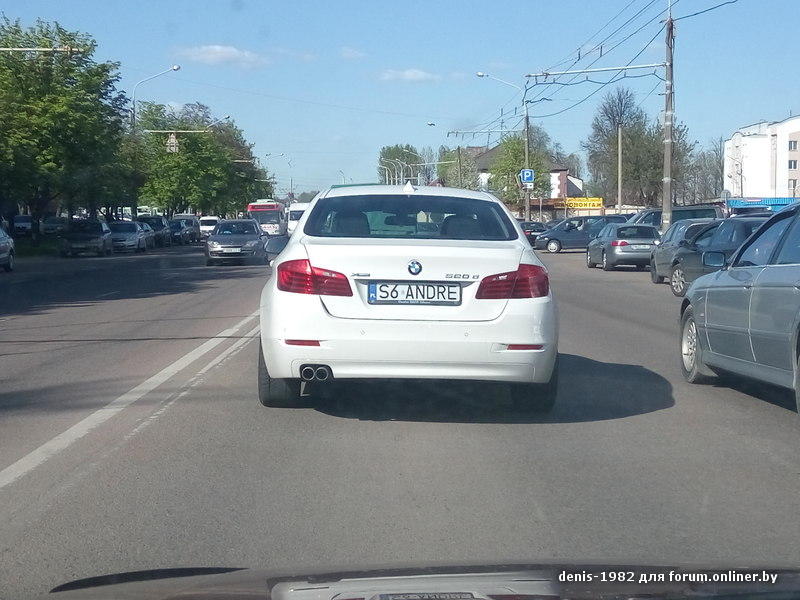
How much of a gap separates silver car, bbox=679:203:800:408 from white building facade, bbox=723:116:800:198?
100m

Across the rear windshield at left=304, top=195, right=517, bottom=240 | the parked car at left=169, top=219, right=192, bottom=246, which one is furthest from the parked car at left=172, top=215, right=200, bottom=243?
the rear windshield at left=304, top=195, right=517, bottom=240

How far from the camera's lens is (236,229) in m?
35.5

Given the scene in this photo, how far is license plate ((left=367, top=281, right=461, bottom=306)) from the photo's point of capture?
7.00m

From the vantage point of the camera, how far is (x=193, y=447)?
22.5 feet

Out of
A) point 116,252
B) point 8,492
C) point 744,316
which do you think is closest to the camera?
point 8,492

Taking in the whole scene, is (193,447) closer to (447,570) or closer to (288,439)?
(288,439)

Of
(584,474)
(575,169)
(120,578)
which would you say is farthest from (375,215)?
(575,169)

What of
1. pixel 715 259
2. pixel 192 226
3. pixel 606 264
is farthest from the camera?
pixel 192 226

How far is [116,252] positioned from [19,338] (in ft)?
124

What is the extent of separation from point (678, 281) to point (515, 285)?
15823mm

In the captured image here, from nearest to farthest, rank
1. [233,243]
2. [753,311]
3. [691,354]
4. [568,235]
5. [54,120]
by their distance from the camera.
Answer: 1. [753,311]
2. [691,354]
3. [233,243]
4. [54,120]
5. [568,235]

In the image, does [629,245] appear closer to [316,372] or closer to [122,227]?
[316,372]

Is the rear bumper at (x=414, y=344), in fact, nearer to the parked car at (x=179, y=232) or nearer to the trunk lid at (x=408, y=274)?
the trunk lid at (x=408, y=274)

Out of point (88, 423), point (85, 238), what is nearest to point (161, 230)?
point (85, 238)
